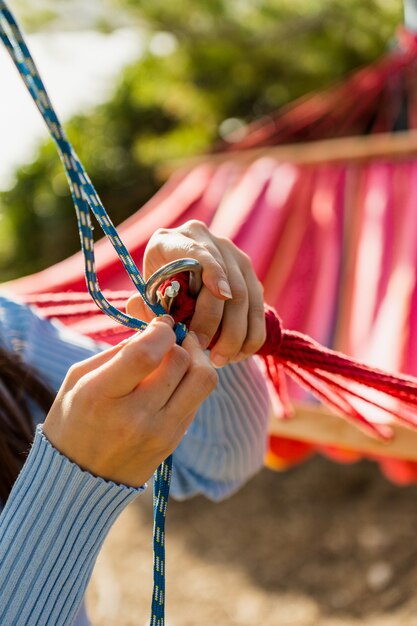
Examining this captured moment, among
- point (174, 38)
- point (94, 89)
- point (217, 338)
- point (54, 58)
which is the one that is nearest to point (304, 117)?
point (174, 38)

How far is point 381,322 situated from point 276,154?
53 cm

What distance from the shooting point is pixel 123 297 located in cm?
58

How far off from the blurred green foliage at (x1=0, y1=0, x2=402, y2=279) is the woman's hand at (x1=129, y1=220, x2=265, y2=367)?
65.6 inches

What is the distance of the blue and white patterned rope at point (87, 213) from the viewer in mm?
359

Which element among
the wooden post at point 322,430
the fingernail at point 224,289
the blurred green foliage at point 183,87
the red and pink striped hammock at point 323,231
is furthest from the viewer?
the blurred green foliage at point 183,87

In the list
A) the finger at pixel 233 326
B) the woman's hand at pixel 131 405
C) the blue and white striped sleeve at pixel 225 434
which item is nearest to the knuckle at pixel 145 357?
the woman's hand at pixel 131 405

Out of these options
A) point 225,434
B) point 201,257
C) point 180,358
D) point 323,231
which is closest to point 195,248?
point 201,257

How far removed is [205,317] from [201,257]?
4cm

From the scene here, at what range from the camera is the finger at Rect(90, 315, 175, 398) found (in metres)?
0.37

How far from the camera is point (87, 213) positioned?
401 millimetres

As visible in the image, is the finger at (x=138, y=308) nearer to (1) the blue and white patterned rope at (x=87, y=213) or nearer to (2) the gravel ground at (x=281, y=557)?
(1) the blue and white patterned rope at (x=87, y=213)

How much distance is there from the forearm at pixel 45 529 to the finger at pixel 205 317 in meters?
0.10

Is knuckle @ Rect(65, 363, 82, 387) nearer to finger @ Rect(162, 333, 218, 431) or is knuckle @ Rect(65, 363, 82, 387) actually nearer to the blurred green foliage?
finger @ Rect(162, 333, 218, 431)

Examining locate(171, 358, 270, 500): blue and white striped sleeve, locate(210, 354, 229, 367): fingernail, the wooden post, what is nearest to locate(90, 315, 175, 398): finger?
locate(210, 354, 229, 367): fingernail
